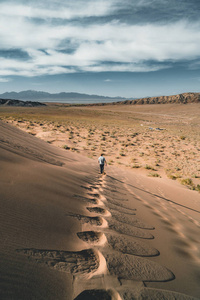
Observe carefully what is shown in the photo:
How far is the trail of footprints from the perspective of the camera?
1521 millimetres

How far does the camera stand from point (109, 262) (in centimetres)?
183

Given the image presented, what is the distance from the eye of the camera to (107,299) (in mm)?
1433

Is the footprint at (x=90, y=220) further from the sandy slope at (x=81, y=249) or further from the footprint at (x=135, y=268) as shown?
the footprint at (x=135, y=268)

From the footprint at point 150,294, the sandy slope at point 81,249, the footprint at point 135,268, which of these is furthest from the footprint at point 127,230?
the footprint at point 150,294

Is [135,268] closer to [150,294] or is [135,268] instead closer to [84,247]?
[150,294]

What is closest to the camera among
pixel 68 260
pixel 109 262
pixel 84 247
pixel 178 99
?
pixel 68 260

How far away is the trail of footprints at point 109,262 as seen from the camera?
1.52 meters

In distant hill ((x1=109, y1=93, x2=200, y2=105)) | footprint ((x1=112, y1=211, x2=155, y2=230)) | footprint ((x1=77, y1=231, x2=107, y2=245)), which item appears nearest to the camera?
footprint ((x1=77, y1=231, x2=107, y2=245))

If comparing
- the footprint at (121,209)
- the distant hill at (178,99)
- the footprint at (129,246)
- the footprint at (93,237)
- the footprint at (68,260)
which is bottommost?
the footprint at (121,209)

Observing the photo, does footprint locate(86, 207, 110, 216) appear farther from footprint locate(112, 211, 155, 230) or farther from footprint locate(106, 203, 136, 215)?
footprint locate(106, 203, 136, 215)

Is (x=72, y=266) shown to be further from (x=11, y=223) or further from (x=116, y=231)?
(x=116, y=231)

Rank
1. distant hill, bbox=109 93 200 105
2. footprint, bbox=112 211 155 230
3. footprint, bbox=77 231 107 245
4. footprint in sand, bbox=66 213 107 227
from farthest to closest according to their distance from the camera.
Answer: distant hill, bbox=109 93 200 105
footprint, bbox=112 211 155 230
footprint in sand, bbox=66 213 107 227
footprint, bbox=77 231 107 245

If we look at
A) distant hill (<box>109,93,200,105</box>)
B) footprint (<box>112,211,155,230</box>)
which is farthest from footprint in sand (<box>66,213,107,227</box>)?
distant hill (<box>109,93,200,105</box>)

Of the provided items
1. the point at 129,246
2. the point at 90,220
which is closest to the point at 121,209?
the point at 90,220
